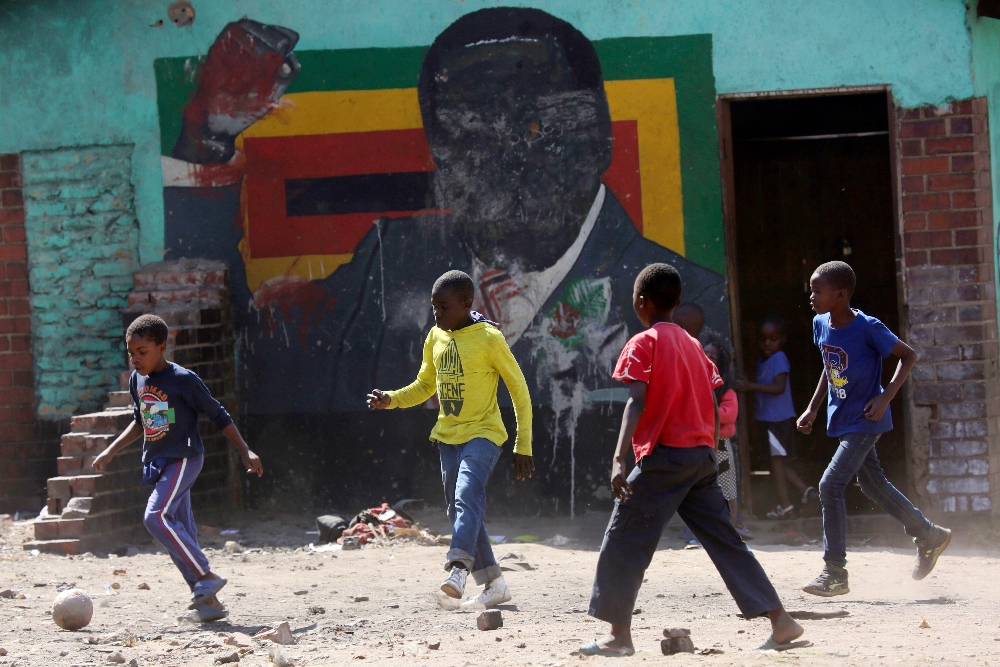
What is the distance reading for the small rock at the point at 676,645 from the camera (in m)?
3.85

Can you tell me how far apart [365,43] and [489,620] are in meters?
4.47

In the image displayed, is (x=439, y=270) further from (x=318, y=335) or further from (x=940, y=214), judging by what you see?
(x=940, y=214)

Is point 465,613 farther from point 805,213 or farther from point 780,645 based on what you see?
point 805,213

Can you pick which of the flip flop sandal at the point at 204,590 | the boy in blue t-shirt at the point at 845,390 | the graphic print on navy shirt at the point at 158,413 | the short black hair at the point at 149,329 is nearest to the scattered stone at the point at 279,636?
the flip flop sandal at the point at 204,590

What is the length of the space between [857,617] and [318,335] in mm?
4245

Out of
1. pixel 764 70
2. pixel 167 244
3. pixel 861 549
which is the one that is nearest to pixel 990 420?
pixel 861 549

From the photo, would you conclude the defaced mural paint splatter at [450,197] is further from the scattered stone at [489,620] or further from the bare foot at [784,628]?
the bare foot at [784,628]

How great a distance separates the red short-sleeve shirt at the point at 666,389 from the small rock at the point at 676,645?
0.66m

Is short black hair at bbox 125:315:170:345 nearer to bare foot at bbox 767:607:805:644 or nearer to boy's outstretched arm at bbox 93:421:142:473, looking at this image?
boy's outstretched arm at bbox 93:421:142:473

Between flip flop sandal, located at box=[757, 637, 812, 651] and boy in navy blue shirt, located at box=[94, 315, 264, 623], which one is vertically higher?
boy in navy blue shirt, located at box=[94, 315, 264, 623]

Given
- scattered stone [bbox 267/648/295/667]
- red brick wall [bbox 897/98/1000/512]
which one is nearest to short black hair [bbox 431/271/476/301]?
scattered stone [bbox 267/648/295/667]

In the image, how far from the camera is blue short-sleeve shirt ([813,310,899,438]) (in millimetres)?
5078

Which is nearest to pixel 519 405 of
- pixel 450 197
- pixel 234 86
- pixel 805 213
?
pixel 450 197

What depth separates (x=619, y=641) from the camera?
3846 mm
